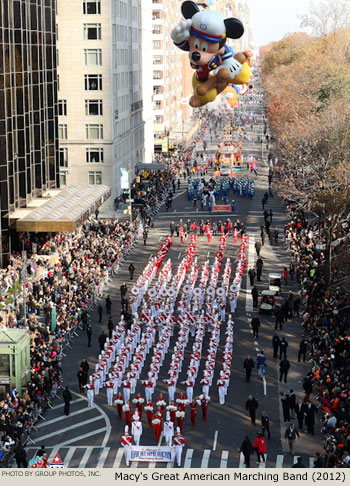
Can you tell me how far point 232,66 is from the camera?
59.5m

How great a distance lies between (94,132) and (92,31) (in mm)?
8696

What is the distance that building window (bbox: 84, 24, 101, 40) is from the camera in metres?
79.9

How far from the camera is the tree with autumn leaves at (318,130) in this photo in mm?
55022

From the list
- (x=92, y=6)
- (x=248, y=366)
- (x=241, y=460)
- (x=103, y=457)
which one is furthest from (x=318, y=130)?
(x=103, y=457)

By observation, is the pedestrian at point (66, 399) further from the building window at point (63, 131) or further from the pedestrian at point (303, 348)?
the building window at point (63, 131)

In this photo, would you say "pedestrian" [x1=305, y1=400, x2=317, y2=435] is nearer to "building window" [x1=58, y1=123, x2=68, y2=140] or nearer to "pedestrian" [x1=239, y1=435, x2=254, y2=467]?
"pedestrian" [x1=239, y1=435, x2=254, y2=467]

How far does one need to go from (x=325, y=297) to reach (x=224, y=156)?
70098 millimetres

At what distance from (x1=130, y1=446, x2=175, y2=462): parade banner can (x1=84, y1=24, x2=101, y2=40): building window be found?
56763mm

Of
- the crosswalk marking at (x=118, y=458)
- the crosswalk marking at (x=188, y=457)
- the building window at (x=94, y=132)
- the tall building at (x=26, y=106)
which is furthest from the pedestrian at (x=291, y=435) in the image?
the building window at (x=94, y=132)

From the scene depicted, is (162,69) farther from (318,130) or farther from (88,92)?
(318,130)

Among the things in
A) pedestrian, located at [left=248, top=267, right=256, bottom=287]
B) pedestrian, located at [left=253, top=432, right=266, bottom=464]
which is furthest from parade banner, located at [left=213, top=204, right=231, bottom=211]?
pedestrian, located at [left=253, top=432, right=266, bottom=464]

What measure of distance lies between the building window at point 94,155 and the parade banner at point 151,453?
2141 inches
